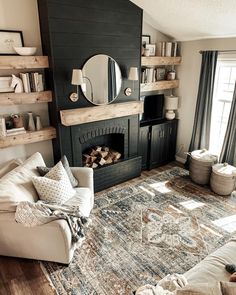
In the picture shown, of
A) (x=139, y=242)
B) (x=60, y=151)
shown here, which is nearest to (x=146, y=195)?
(x=139, y=242)

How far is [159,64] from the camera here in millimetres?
3955

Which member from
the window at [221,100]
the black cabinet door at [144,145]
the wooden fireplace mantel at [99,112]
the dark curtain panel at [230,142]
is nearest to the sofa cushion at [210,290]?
the wooden fireplace mantel at [99,112]

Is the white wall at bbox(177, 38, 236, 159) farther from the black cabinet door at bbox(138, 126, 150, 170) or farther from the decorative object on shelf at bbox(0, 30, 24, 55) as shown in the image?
the decorative object on shelf at bbox(0, 30, 24, 55)

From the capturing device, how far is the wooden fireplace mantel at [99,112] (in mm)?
3038

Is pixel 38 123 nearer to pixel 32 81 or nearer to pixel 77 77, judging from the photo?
pixel 32 81

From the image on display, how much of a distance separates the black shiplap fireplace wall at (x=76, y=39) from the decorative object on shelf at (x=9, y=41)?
0.92 feet

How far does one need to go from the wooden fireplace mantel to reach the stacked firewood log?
60cm

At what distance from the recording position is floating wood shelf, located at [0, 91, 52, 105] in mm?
2730

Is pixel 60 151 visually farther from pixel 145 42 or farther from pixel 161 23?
pixel 161 23

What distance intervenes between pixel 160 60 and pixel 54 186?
109 inches

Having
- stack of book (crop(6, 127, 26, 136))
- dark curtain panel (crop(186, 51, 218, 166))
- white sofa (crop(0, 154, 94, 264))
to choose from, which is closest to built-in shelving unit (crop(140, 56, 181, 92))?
dark curtain panel (crop(186, 51, 218, 166))

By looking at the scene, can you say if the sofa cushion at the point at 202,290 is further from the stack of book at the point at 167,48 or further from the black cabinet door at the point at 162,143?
the stack of book at the point at 167,48

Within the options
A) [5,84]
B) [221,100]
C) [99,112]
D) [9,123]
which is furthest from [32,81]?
[221,100]

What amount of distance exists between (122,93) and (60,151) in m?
1.31
